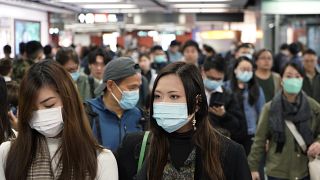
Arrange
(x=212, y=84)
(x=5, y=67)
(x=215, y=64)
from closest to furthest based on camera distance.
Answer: (x=212, y=84) < (x=215, y=64) < (x=5, y=67)

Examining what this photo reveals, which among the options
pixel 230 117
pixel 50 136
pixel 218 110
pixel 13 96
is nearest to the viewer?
pixel 50 136

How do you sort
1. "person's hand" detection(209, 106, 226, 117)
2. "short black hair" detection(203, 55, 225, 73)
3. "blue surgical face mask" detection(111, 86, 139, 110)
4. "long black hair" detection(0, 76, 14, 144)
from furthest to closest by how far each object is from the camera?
1. "short black hair" detection(203, 55, 225, 73)
2. "person's hand" detection(209, 106, 226, 117)
3. "blue surgical face mask" detection(111, 86, 139, 110)
4. "long black hair" detection(0, 76, 14, 144)

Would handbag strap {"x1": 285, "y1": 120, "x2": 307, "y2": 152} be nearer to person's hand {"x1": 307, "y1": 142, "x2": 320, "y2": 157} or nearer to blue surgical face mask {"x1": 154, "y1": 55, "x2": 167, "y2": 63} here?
person's hand {"x1": 307, "y1": 142, "x2": 320, "y2": 157}

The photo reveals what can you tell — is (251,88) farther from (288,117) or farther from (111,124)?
(111,124)

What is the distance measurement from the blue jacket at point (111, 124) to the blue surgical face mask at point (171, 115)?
1.05 meters

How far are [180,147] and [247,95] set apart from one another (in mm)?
3572

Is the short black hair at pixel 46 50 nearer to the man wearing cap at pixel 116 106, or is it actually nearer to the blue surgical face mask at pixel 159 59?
the blue surgical face mask at pixel 159 59

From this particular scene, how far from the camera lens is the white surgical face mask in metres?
2.46

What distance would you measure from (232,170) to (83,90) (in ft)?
12.2

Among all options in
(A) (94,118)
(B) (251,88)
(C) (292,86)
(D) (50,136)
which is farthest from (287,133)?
(D) (50,136)

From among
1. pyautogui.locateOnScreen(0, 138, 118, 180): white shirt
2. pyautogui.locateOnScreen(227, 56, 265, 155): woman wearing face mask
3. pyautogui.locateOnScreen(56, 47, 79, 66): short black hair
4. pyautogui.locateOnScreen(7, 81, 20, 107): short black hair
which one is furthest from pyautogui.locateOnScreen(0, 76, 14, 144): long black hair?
pyautogui.locateOnScreen(227, 56, 265, 155): woman wearing face mask

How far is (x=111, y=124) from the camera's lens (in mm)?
3664

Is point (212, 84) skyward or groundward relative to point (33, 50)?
groundward

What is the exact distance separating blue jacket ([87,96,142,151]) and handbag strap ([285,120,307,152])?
1.49m
